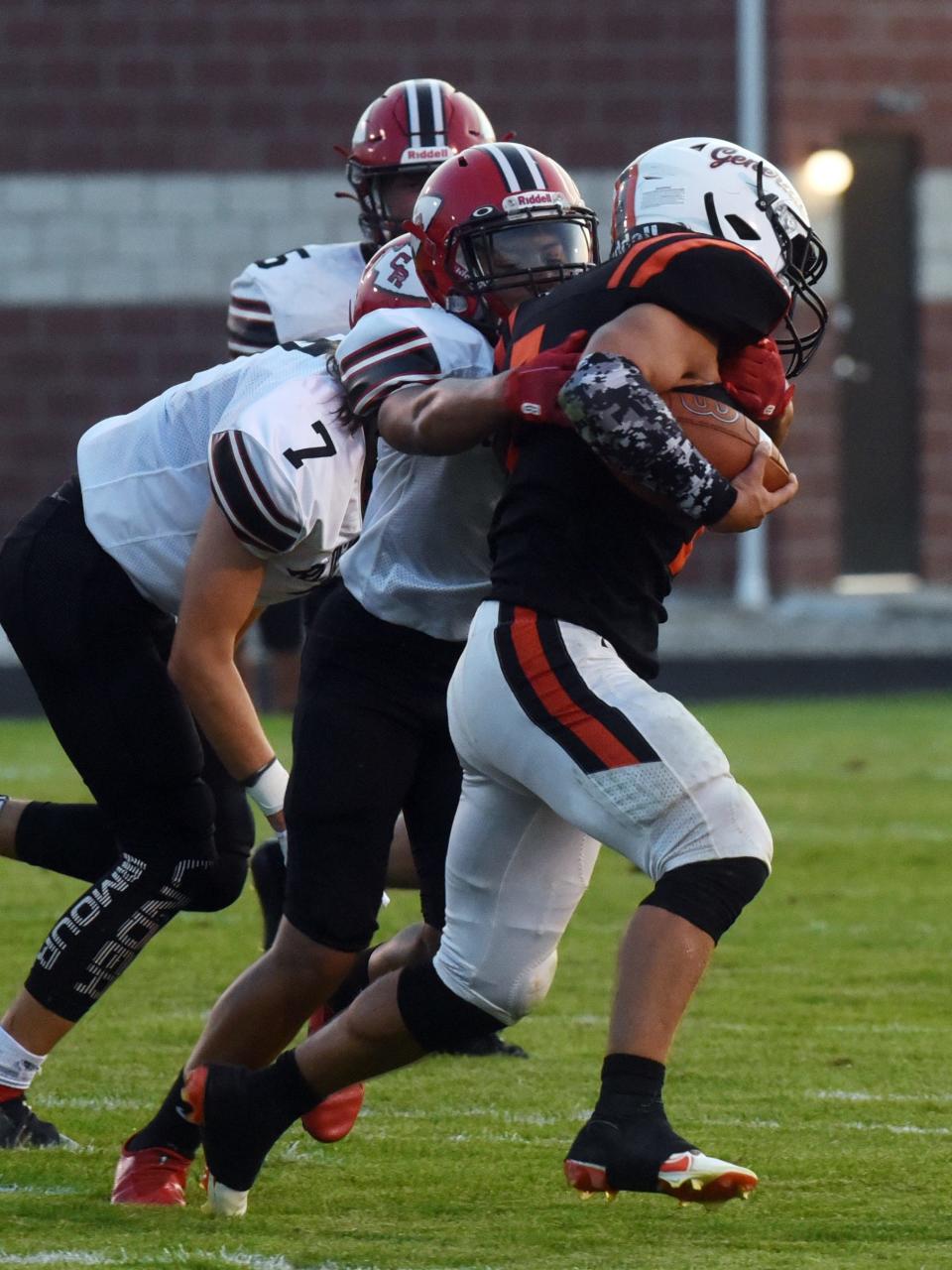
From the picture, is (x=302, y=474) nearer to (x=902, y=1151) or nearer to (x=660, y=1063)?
(x=660, y=1063)

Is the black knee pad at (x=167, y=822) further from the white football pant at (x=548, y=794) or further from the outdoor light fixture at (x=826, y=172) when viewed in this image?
the outdoor light fixture at (x=826, y=172)

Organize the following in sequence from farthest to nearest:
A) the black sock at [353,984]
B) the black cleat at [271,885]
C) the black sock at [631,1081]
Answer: the black cleat at [271,885] → the black sock at [353,984] → the black sock at [631,1081]

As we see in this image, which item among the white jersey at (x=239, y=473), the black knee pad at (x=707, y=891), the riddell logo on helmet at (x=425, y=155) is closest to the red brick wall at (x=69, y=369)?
the riddell logo on helmet at (x=425, y=155)

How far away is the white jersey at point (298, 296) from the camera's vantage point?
16.0ft

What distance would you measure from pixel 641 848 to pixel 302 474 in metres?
0.83

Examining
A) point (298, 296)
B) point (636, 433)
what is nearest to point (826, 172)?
point (298, 296)

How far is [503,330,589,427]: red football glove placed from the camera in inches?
119

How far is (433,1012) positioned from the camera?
3.17m

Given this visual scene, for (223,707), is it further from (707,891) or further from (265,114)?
(265,114)

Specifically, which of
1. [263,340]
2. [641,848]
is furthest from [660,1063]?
[263,340]

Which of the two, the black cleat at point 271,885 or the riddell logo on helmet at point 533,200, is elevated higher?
the riddell logo on helmet at point 533,200

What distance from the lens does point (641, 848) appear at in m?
2.98

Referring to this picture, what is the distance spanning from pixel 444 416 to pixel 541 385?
Result: 156 mm

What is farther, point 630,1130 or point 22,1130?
point 22,1130
